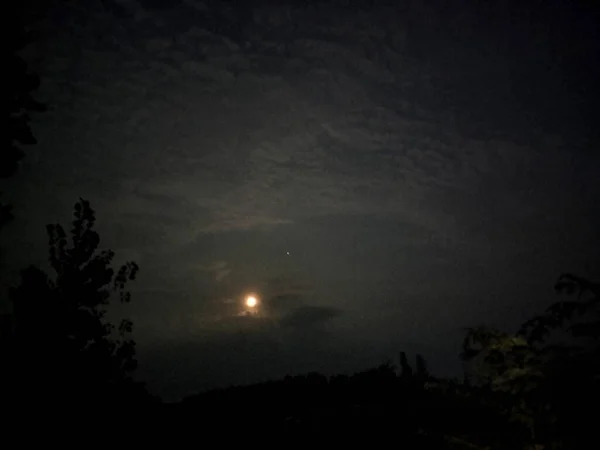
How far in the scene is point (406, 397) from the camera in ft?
38.8

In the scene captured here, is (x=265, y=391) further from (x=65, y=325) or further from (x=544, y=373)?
(x=544, y=373)

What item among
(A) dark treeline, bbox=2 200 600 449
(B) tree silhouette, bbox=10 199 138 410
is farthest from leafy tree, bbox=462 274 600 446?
(B) tree silhouette, bbox=10 199 138 410

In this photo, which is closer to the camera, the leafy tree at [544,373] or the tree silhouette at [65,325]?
the leafy tree at [544,373]

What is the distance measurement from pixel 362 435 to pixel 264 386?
19.2 feet

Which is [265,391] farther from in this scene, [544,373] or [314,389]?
[544,373]

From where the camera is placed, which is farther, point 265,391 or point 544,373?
point 265,391

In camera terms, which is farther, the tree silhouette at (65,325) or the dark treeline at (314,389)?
the tree silhouette at (65,325)

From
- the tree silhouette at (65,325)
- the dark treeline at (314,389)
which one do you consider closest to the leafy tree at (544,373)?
the dark treeline at (314,389)

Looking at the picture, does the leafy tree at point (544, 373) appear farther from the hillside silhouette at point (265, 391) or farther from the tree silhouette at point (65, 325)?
the tree silhouette at point (65, 325)

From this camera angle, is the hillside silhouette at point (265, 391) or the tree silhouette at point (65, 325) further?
the tree silhouette at point (65, 325)

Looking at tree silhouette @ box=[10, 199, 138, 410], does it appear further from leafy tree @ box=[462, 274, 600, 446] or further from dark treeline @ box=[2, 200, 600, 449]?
leafy tree @ box=[462, 274, 600, 446]

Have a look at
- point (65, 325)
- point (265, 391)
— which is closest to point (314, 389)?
point (265, 391)

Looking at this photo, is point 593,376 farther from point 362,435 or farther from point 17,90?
point 17,90

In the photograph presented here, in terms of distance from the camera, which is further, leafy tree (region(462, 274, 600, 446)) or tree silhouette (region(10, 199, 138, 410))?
tree silhouette (region(10, 199, 138, 410))
